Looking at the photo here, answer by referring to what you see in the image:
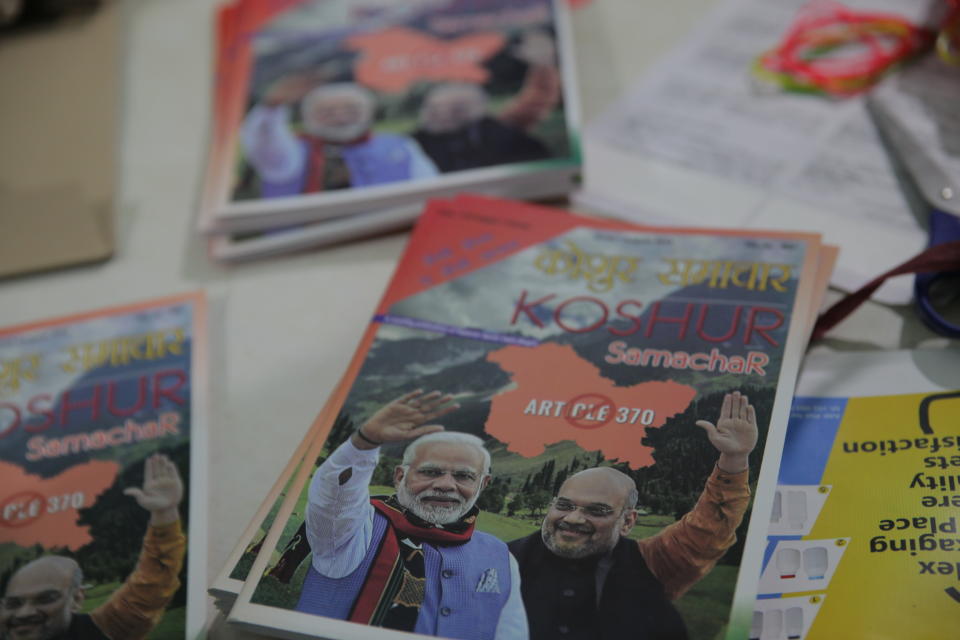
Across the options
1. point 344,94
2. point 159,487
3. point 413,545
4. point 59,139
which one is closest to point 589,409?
point 413,545

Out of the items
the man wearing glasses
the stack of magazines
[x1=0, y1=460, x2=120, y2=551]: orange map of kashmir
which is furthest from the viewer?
the stack of magazines

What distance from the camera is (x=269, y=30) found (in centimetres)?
80

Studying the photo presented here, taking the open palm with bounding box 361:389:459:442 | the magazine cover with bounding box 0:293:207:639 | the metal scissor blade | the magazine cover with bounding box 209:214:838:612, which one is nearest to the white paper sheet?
Answer: the metal scissor blade

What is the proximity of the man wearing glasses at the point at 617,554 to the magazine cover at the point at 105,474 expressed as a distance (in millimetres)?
186

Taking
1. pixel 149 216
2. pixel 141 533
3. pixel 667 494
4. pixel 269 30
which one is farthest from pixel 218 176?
pixel 667 494

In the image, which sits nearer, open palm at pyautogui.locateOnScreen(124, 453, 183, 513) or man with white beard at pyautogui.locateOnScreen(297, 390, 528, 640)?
man with white beard at pyautogui.locateOnScreen(297, 390, 528, 640)

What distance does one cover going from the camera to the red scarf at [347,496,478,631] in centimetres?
41

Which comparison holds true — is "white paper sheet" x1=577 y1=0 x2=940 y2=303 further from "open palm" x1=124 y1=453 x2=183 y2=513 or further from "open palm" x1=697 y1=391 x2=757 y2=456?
"open palm" x1=124 y1=453 x2=183 y2=513

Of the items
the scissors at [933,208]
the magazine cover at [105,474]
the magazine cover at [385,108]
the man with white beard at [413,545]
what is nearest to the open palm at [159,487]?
the magazine cover at [105,474]

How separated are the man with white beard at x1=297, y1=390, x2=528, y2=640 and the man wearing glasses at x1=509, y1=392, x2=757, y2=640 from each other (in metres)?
0.01

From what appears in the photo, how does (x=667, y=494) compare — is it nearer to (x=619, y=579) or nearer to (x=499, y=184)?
(x=619, y=579)

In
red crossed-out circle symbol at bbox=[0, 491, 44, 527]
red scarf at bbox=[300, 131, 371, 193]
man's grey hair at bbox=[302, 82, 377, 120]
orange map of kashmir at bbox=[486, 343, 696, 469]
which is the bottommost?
red crossed-out circle symbol at bbox=[0, 491, 44, 527]

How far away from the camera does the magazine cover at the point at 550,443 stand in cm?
40

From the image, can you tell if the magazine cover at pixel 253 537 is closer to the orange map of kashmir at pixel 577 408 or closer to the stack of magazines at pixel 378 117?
the orange map of kashmir at pixel 577 408
